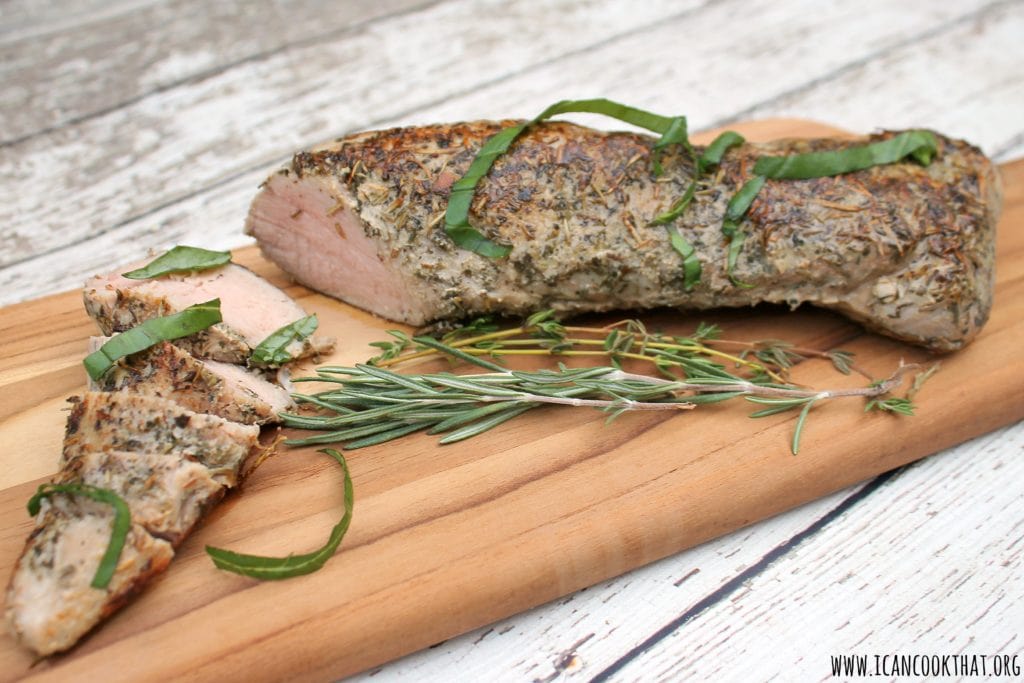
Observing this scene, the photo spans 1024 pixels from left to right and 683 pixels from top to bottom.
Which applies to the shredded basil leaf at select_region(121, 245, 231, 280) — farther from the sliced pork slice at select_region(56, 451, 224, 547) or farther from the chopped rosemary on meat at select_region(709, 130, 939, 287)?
the chopped rosemary on meat at select_region(709, 130, 939, 287)

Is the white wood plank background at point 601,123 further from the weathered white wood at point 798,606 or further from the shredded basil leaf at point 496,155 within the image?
the shredded basil leaf at point 496,155

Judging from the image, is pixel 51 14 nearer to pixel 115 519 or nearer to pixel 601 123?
pixel 601 123

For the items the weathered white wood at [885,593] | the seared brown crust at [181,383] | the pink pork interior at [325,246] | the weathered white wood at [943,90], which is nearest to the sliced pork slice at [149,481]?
the seared brown crust at [181,383]

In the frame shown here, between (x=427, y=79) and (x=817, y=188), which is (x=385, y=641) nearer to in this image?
(x=817, y=188)

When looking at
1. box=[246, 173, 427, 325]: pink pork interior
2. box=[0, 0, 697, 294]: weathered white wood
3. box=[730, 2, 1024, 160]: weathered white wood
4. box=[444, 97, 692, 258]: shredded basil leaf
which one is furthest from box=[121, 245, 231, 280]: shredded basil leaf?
box=[730, 2, 1024, 160]: weathered white wood

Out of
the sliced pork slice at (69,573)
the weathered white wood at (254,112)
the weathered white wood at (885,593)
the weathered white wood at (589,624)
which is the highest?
the weathered white wood at (254,112)

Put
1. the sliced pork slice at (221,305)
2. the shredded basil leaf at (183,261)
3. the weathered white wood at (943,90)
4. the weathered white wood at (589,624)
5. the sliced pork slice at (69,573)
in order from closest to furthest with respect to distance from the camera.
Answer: the sliced pork slice at (69,573)
the weathered white wood at (589,624)
the sliced pork slice at (221,305)
the shredded basil leaf at (183,261)
the weathered white wood at (943,90)

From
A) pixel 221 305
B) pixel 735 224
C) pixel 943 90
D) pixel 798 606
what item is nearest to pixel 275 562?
pixel 221 305
